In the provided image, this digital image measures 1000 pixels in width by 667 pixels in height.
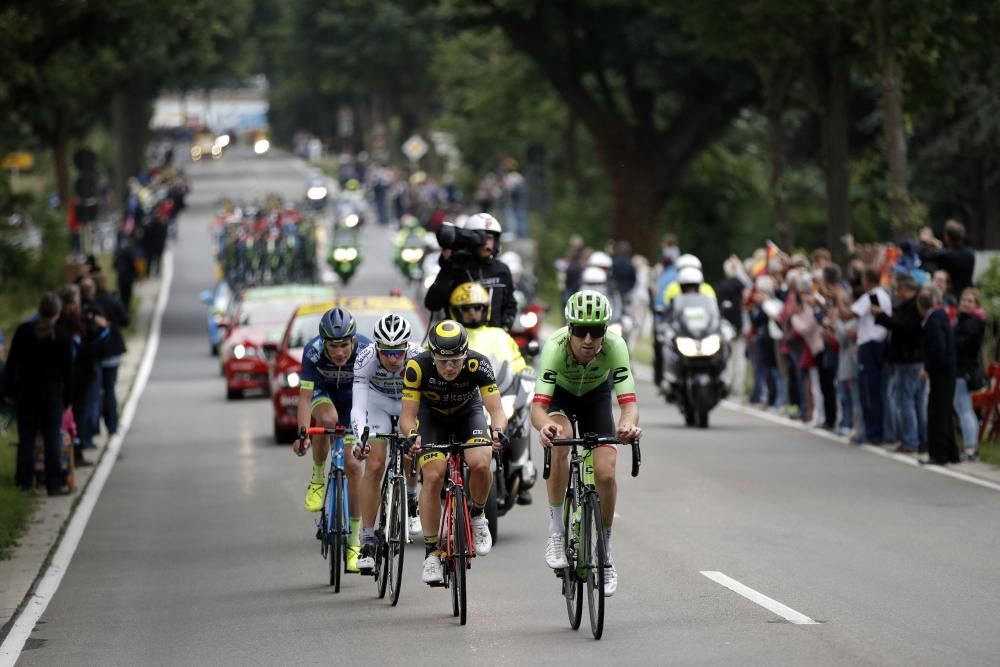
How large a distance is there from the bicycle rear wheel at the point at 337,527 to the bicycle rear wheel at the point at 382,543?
32cm

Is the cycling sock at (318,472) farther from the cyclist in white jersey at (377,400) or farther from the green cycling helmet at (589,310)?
the green cycling helmet at (589,310)

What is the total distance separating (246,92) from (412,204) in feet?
442

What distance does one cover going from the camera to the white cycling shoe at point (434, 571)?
38.9ft

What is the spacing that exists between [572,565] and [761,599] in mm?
1365

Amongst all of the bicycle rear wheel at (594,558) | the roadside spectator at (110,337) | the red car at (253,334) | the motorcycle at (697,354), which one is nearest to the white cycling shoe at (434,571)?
the bicycle rear wheel at (594,558)

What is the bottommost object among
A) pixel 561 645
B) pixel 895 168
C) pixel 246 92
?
pixel 561 645

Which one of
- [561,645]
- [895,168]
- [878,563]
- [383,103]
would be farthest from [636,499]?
[383,103]

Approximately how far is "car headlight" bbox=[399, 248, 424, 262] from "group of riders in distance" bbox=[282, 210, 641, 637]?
1213 inches

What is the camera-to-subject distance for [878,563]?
1364cm

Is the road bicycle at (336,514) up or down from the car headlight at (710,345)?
down

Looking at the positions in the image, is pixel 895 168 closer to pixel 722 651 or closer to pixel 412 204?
pixel 722 651

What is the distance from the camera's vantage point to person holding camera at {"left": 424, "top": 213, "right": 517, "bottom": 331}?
55.1 feet

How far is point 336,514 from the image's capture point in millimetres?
13180

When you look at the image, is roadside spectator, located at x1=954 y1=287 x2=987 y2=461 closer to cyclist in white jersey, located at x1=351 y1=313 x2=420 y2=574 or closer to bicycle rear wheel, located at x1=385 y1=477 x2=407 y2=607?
cyclist in white jersey, located at x1=351 y1=313 x2=420 y2=574
